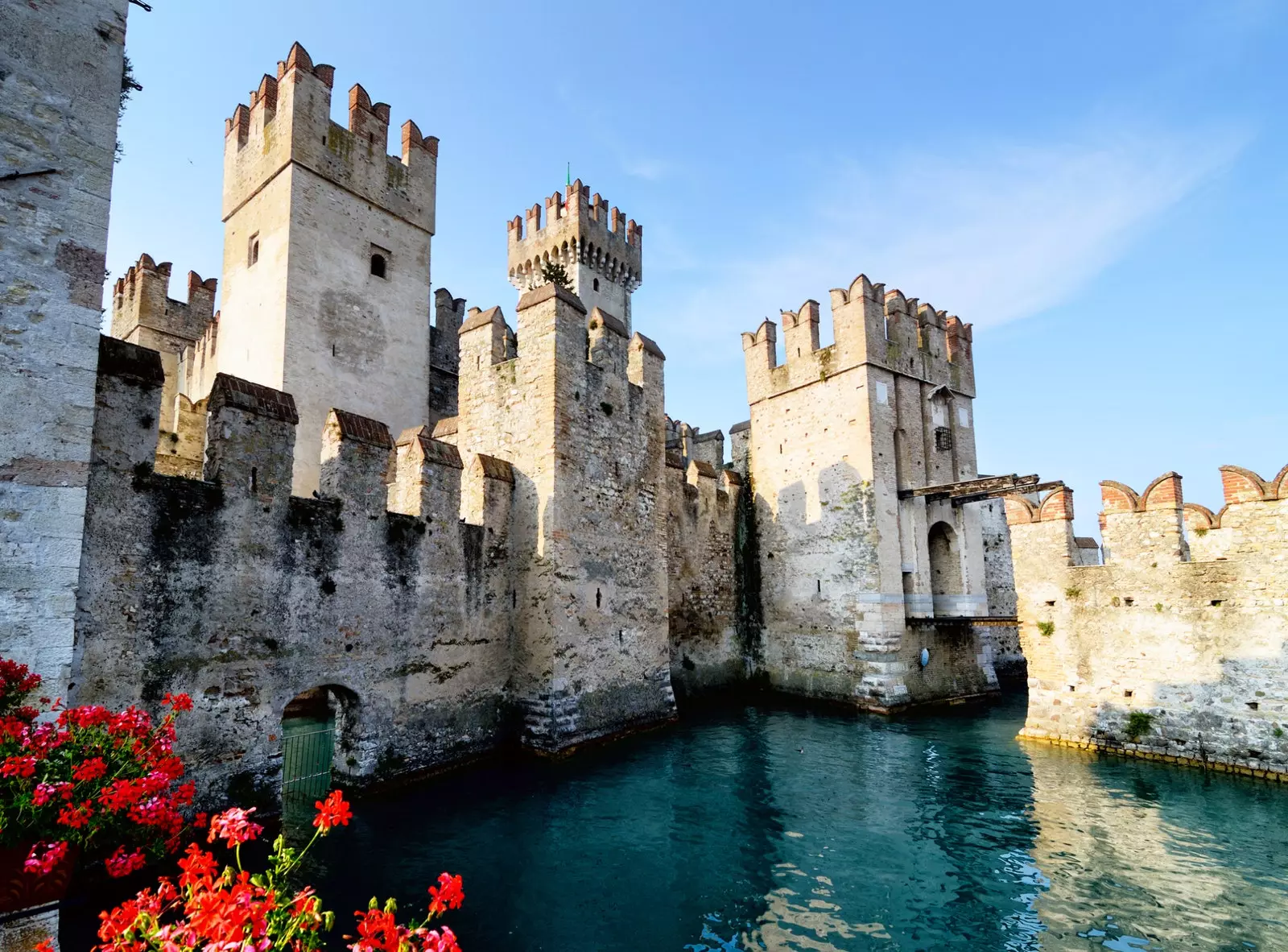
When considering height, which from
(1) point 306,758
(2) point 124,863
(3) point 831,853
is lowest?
(3) point 831,853

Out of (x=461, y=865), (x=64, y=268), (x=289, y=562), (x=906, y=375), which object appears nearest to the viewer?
(x=64, y=268)

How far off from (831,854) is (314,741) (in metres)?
8.58

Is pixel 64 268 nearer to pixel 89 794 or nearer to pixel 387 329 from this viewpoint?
pixel 89 794

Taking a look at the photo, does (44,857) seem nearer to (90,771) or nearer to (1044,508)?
(90,771)

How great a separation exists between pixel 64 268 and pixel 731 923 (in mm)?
8001

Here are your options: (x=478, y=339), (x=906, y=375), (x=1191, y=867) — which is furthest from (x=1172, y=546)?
(x=478, y=339)

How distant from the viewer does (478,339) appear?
1312 centimetres

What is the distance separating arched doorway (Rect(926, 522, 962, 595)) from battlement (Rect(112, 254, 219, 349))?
20226 mm

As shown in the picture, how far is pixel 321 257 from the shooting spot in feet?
48.5

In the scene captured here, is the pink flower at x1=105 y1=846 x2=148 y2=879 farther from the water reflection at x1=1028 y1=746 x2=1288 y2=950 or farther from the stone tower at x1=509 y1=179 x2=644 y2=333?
the stone tower at x1=509 y1=179 x2=644 y2=333

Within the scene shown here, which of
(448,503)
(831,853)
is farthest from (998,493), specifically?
(448,503)

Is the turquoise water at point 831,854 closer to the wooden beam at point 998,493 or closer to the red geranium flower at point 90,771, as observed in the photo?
the red geranium flower at point 90,771

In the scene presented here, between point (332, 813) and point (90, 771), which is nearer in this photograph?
point (332, 813)

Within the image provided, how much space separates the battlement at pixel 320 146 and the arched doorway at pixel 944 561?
15244 millimetres
